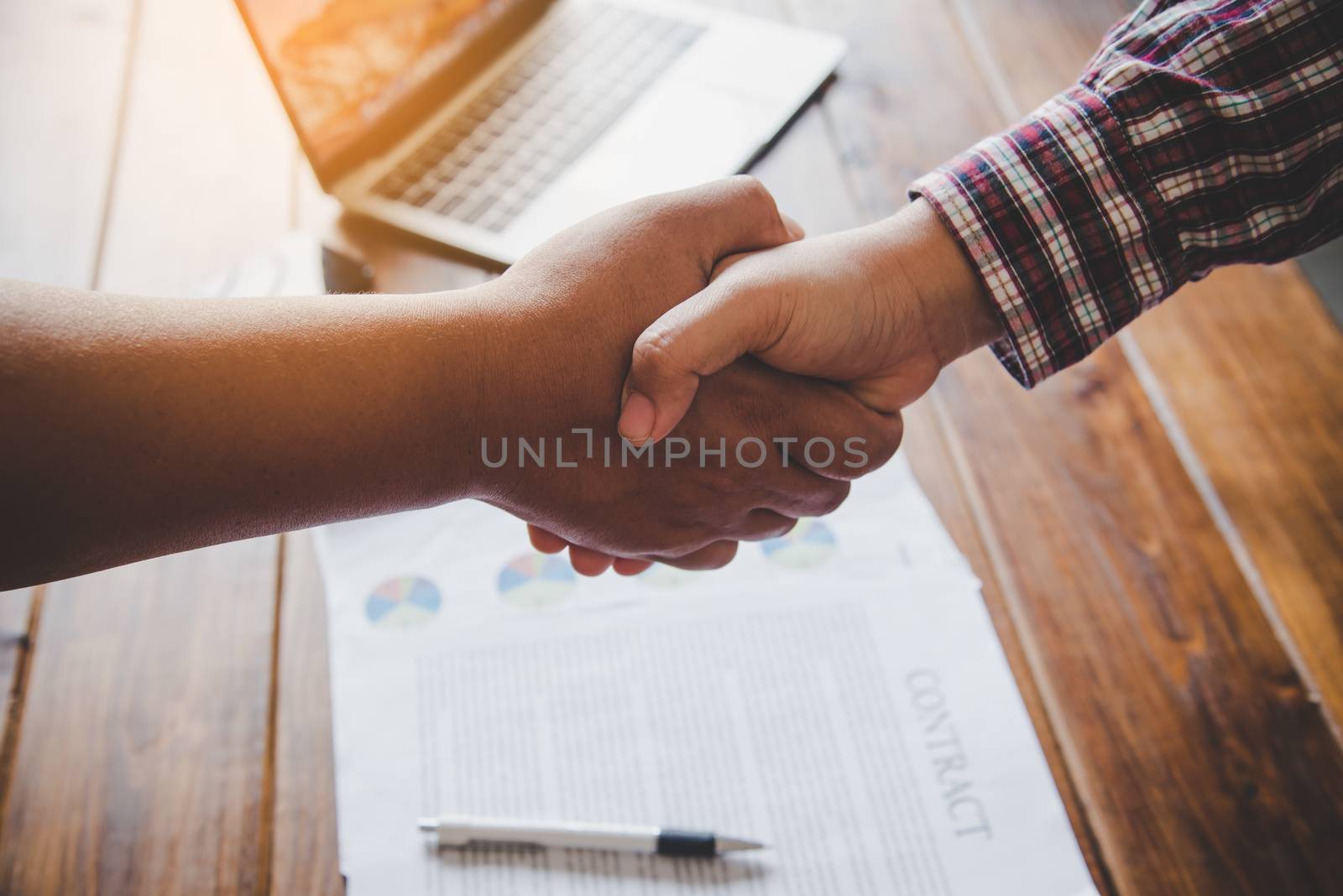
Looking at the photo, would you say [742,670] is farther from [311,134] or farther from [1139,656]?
[311,134]

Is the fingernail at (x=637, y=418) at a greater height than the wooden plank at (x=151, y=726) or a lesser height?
greater

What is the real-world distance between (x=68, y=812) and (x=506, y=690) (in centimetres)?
32

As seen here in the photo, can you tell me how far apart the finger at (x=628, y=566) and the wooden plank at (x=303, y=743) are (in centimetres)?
24

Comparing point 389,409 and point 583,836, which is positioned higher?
point 389,409

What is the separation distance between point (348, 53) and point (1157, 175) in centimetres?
75

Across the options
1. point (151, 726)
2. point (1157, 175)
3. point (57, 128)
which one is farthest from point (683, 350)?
point (57, 128)

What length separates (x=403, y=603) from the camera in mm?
729

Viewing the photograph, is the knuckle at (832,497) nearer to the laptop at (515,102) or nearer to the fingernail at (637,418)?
the fingernail at (637,418)

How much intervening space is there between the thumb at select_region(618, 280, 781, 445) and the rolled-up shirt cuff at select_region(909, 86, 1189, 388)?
180mm

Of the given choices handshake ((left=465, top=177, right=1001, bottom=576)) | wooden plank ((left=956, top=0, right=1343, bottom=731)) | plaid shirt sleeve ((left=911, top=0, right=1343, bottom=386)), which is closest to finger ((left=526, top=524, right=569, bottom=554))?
handshake ((left=465, top=177, right=1001, bottom=576))

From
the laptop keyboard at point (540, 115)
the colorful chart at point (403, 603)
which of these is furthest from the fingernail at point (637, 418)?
the laptop keyboard at point (540, 115)

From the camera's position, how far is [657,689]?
2.21 ft

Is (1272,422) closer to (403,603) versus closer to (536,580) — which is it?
(536,580)

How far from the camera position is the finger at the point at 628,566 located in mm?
758
